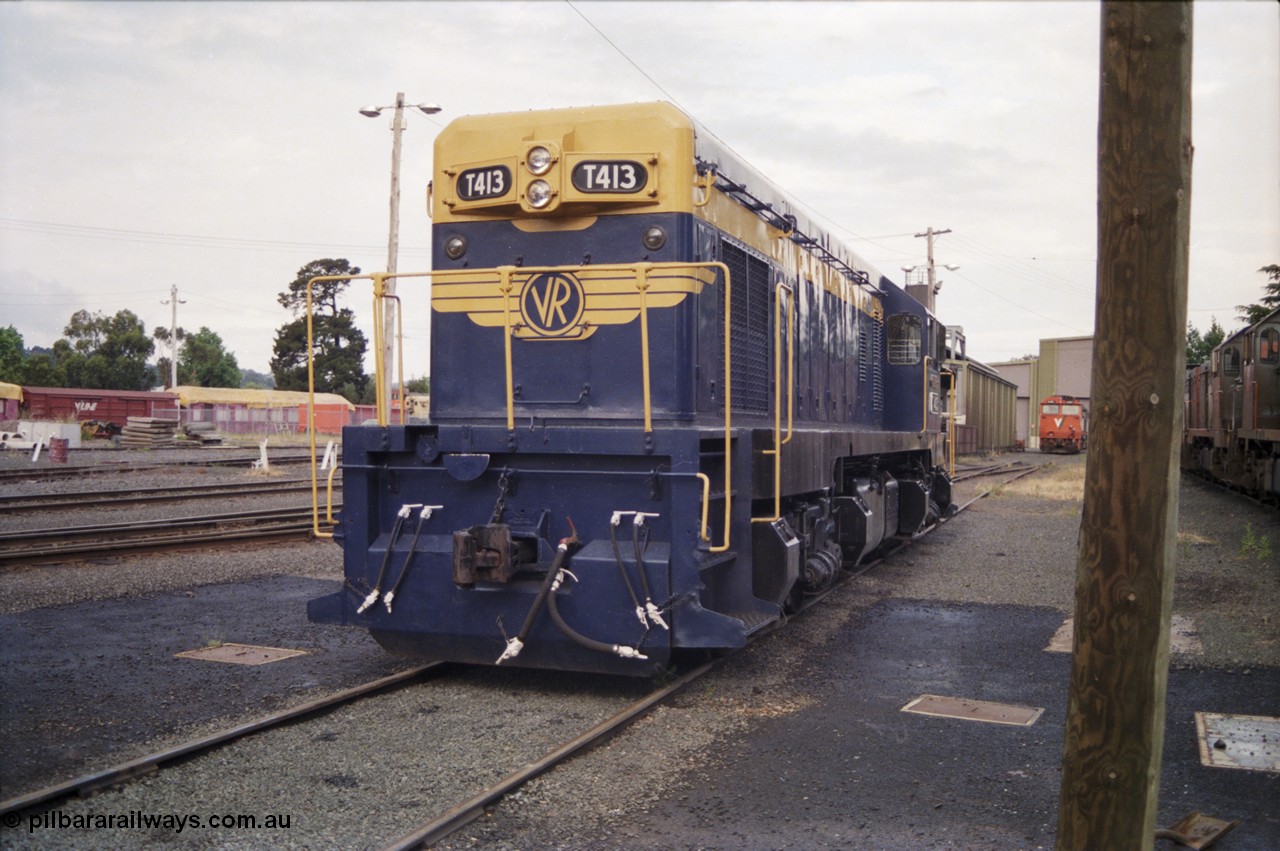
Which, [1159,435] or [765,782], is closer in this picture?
[1159,435]

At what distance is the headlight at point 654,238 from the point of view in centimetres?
648

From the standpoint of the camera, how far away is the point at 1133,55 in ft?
9.42

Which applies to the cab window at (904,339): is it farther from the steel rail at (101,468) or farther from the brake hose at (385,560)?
the steel rail at (101,468)

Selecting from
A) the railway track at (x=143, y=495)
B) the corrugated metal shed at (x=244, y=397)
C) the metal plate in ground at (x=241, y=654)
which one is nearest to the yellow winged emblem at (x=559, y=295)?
the metal plate in ground at (x=241, y=654)

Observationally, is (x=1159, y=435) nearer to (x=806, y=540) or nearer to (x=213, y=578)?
(x=806, y=540)

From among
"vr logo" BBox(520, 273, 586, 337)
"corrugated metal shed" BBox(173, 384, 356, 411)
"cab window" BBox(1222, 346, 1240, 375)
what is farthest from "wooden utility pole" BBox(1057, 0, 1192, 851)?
"corrugated metal shed" BBox(173, 384, 356, 411)

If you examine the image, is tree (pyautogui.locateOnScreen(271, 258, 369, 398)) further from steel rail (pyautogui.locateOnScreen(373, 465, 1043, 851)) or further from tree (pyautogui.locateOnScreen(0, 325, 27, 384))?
steel rail (pyautogui.locateOnScreen(373, 465, 1043, 851))

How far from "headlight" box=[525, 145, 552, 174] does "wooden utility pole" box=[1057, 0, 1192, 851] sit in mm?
4034

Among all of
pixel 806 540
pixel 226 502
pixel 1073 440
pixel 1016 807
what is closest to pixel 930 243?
pixel 1073 440

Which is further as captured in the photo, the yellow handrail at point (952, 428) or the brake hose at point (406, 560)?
the yellow handrail at point (952, 428)

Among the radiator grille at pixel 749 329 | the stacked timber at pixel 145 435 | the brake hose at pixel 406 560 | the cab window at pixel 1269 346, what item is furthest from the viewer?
the stacked timber at pixel 145 435

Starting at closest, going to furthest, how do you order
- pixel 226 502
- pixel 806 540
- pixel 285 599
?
pixel 806 540, pixel 285 599, pixel 226 502

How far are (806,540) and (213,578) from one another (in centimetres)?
566

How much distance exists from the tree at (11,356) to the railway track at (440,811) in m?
64.7
